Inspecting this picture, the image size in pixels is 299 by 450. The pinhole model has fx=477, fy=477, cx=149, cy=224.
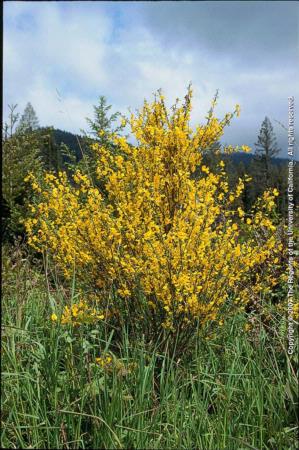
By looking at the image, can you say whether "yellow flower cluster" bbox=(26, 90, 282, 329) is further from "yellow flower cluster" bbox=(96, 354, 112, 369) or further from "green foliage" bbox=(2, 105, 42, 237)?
"green foliage" bbox=(2, 105, 42, 237)

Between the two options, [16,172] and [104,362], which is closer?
[104,362]

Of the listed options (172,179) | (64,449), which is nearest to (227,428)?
(64,449)

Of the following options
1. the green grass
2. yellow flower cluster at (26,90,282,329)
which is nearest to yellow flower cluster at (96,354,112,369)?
the green grass

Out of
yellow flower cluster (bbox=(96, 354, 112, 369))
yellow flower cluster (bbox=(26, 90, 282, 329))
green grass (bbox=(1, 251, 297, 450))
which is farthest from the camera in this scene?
yellow flower cluster (bbox=(26, 90, 282, 329))

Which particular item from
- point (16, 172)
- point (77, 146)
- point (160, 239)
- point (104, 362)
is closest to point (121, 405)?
point (104, 362)

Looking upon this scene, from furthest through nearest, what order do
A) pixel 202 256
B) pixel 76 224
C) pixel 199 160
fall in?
pixel 199 160, pixel 76 224, pixel 202 256

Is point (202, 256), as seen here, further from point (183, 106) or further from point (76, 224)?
point (183, 106)

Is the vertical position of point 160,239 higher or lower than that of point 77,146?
lower

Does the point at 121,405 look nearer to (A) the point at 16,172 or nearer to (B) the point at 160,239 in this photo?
(B) the point at 160,239

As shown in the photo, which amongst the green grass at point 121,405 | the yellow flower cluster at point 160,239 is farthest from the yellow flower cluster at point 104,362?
the yellow flower cluster at point 160,239

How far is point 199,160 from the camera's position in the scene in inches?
142

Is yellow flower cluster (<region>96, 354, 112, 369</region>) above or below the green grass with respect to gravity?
above

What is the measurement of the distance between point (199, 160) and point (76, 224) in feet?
3.64

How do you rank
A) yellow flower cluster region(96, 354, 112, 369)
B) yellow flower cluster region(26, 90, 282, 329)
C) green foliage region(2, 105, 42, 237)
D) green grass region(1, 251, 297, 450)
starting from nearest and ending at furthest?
green grass region(1, 251, 297, 450), yellow flower cluster region(96, 354, 112, 369), yellow flower cluster region(26, 90, 282, 329), green foliage region(2, 105, 42, 237)
